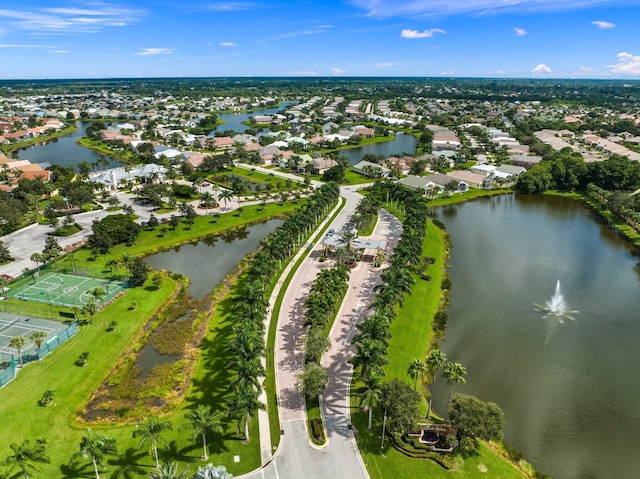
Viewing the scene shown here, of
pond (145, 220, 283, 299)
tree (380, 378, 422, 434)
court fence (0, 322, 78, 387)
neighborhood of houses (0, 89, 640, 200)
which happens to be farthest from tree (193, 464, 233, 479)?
neighborhood of houses (0, 89, 640, 200)

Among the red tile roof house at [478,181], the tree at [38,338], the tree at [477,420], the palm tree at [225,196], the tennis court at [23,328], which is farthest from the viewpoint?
the red tile roof house at [478,181]

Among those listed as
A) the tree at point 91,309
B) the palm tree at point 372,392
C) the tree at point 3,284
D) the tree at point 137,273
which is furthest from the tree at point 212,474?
the tree at point 3,284

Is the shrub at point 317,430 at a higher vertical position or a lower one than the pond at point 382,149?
lower

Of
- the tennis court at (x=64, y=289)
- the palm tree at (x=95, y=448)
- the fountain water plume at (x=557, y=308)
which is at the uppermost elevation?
the palm tree at (x=95, y=448)

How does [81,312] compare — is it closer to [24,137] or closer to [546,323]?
[546,323]

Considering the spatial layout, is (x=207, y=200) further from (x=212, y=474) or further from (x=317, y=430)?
(x=212, y=474)

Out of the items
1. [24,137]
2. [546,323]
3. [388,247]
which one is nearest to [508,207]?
[388,247]

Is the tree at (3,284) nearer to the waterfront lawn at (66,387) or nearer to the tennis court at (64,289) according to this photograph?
the tennis court at (64,289)
